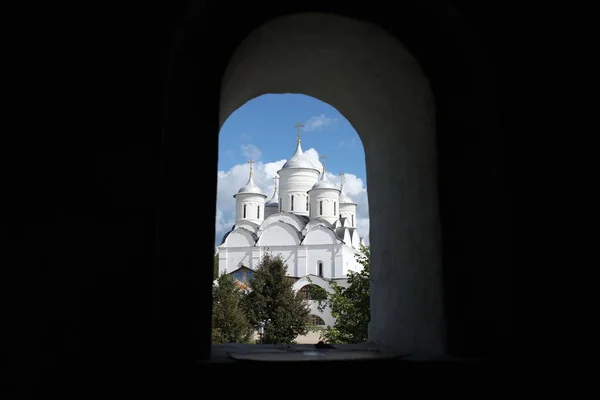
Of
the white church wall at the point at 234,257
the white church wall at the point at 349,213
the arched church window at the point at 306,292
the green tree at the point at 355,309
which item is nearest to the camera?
the green tree at the point at 355,309

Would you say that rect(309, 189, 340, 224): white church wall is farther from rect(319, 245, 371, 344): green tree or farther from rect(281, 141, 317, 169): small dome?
rect(319, 245, 371, 344): green tree

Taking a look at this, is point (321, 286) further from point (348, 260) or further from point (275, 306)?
point (275, 306)

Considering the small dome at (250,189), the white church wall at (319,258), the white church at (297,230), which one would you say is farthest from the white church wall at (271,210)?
the white church wall at (319,258)

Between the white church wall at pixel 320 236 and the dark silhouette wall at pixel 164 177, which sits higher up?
the white church wall at pixel 320 236

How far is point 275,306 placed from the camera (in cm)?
2603

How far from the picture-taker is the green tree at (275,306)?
25266mm

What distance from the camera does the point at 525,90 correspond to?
2.46m

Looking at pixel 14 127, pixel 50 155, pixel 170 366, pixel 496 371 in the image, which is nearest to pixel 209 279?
pixel 170 366

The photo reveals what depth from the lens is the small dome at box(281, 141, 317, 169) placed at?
47.9m

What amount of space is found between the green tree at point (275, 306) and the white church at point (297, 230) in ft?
47.5

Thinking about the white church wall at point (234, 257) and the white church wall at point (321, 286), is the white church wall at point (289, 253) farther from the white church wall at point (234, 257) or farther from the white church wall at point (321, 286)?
the white church wall at point (321, 286)

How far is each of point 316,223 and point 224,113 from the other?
138 ft

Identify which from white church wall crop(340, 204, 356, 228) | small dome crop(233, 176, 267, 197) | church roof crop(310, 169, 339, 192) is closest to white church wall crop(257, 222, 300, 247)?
church roof crop(310, 169, 339, 192)

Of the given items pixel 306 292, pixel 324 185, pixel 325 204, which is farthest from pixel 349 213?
pixel 306 292
